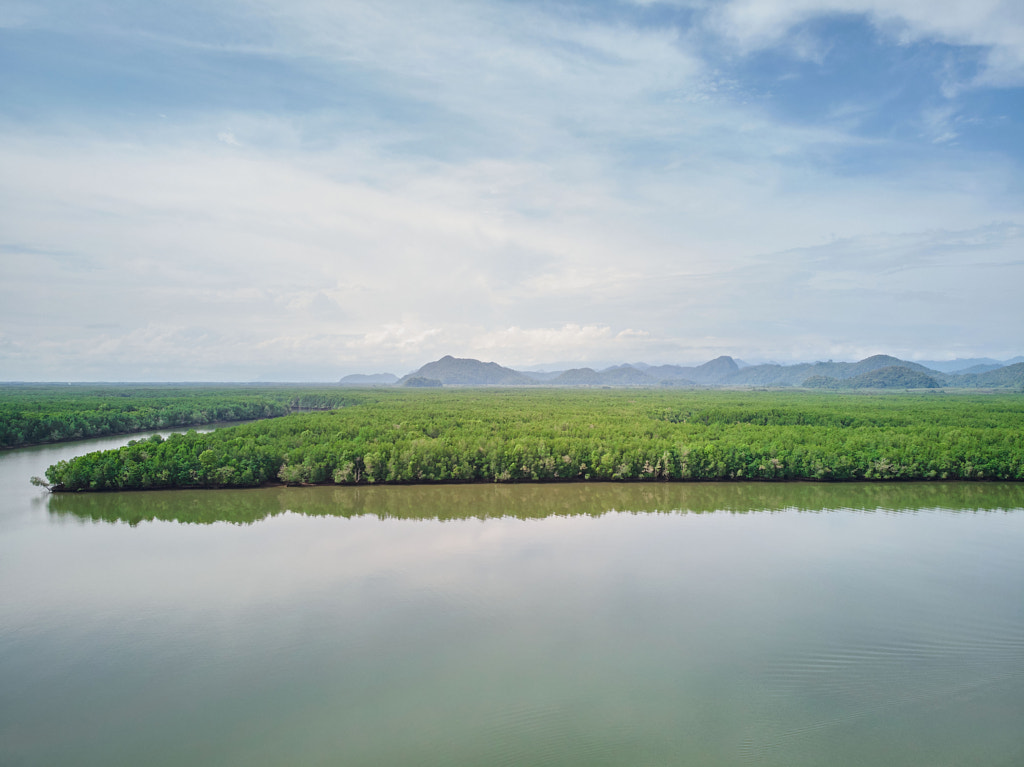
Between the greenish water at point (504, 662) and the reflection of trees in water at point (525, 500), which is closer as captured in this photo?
the greenish water at point (504, 662)

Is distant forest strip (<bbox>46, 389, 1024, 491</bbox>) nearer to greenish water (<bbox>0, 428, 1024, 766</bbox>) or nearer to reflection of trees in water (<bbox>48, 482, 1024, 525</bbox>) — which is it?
reflection of trees in water (<bbox>48, 482, 1024, 525</bbox>)

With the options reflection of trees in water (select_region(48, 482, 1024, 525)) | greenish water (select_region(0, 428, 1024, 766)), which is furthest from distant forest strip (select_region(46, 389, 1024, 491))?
greenish water (select_region(0, 428, 1024, 766))

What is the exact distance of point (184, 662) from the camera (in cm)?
1212

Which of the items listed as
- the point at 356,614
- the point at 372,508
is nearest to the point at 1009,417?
the point at 372,508

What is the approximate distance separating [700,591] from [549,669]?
6.50 m

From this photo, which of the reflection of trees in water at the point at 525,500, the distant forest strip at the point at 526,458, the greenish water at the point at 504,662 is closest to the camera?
the greenish water at the point at 504,662

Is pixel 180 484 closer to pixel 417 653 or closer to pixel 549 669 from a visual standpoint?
pixel 417 653

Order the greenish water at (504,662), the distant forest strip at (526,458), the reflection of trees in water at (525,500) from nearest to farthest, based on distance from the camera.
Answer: the greenish water at (504,662) < the reflection of trees in water at (525,500) < the distant forest strip at (526,458)

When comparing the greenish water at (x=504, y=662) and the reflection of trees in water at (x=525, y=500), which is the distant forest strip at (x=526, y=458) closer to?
the reflection of trees in water at (x=525, y=500)

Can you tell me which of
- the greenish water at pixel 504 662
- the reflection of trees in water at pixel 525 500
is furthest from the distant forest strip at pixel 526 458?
the greenish water at pixel 504 662

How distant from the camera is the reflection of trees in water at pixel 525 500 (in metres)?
24.8

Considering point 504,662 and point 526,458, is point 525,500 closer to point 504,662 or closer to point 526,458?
point 526,458

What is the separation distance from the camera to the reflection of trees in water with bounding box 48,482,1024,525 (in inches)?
977

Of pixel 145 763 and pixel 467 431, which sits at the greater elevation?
pixel 467 431
